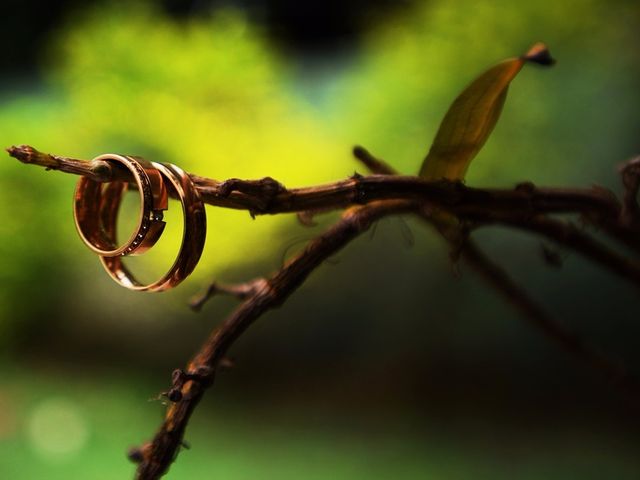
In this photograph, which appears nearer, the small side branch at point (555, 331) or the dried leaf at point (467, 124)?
the dried leaf at point (467, 124)

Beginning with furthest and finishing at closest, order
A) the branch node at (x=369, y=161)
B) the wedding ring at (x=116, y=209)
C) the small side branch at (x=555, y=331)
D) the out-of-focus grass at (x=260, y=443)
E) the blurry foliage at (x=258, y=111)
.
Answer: the blurry foliage at (x=258, y=111)
the out-of-focus grass at (x=260, y=443)
the small side branch at (x=555, y=331)
the branch node at (x=369, y=161)
the wedding ring at (x=116, y=209)

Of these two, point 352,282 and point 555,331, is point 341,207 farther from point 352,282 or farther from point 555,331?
point 352,282

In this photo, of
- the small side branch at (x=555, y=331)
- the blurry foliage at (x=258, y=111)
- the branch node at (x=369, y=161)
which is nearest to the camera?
the branch node at (x=369, y=161)

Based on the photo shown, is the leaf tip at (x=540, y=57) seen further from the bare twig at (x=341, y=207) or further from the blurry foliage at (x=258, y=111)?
the blurry foliage at (x=258, y=111)

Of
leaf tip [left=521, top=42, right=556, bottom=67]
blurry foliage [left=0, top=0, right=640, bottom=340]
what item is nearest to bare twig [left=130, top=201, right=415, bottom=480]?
leaf tip [left=521, top=42, right=556, bottom=67]

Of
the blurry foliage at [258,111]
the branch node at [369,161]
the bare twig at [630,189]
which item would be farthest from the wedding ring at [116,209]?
the blurry foliage at [258,111]

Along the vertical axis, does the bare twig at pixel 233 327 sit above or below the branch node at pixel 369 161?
below

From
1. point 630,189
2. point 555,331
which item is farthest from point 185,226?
point 555,331

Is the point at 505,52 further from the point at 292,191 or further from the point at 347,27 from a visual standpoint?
the point at 292,191
